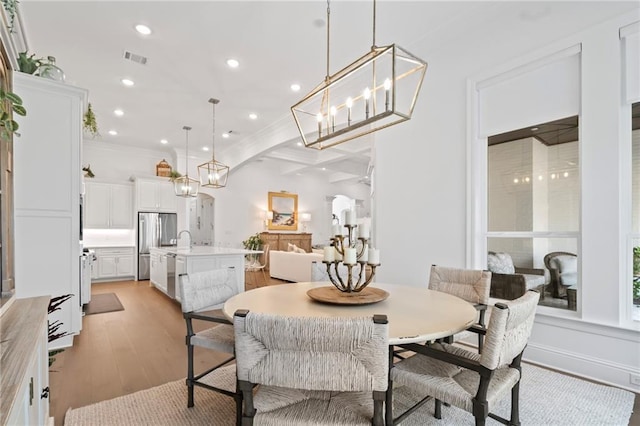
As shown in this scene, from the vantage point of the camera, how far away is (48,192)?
2.99 meters

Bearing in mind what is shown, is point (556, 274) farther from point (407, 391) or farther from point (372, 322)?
point (372, 322)

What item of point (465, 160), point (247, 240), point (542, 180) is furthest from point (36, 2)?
point (247, 240)

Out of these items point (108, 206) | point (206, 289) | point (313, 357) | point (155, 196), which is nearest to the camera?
point (313, 357)

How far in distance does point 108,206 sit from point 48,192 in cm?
500

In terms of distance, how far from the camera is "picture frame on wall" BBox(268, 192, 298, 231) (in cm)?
1043

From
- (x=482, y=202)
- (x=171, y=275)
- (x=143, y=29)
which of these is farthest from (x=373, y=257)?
(x=171, y=275)

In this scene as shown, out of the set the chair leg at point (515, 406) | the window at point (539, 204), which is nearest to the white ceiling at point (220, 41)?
the window at point (539, 204)

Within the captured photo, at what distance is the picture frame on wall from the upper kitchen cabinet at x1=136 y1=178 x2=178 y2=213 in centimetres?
311

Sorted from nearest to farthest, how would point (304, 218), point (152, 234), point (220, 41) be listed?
1. point (220, 41)
2. point (152, 234)
3. point (304, 218)

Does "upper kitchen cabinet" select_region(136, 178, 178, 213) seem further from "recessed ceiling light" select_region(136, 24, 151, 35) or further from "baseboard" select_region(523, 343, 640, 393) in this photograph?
"baseboard" select_region(523, 343, 640, 393)

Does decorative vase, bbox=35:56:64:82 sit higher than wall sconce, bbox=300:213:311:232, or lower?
higher

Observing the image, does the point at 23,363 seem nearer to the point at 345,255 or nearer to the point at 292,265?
the point at 345,255

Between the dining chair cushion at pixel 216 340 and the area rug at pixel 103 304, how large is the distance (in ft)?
11.4

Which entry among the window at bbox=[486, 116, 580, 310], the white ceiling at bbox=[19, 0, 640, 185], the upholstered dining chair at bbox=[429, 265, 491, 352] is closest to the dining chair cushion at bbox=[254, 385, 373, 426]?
the upholstered dining chair at bbox=[429, 265, 491, 352]
